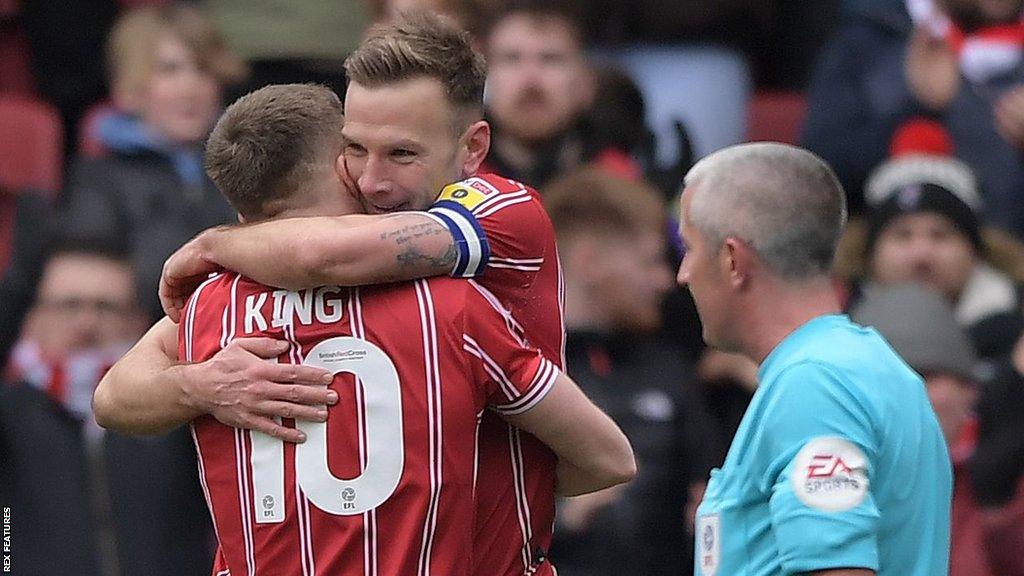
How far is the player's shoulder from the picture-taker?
3.12 meters

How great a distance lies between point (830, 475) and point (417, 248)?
76 centimetres

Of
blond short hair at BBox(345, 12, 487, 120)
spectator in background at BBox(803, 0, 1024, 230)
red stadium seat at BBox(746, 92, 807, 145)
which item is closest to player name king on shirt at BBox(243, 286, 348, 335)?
blond short hair at BBox(345, 12, 487, 120)

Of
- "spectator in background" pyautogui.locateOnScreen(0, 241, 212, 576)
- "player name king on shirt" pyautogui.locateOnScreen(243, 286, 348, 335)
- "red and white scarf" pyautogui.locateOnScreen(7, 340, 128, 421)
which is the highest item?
"player name king on shirt" pyautogui.locateOnScreen(243, 286, 348, 335)

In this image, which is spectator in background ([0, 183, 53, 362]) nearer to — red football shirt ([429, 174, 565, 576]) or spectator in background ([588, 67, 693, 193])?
spectator in background ([588, 67, 693, 193])

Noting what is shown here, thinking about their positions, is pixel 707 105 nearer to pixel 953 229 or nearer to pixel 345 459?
pixel 953 229

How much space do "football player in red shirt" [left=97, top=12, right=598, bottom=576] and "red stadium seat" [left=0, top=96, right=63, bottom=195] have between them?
4.14 m

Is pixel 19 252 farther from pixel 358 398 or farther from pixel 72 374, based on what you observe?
pixel 358 398

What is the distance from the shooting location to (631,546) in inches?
217

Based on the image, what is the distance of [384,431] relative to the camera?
304 cm

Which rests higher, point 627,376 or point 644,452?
point 627,376

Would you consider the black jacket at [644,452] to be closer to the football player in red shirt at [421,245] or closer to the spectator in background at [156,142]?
the spectator in background at [156,142]

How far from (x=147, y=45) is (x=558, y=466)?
391cm

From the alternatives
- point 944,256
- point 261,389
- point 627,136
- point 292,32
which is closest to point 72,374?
point 292,32

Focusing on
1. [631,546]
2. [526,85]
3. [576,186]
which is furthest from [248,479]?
[526,85]
